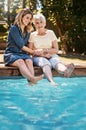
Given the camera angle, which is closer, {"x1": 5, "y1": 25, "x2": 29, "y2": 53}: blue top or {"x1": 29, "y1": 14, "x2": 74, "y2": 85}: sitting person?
{"x1": 29, "y1": 14, "x2": 74, "y2": 85}: sitting person

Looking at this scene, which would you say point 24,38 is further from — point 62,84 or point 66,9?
point 66,9

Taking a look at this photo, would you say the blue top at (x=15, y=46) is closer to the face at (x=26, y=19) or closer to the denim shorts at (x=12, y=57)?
the denim shorts at (x=12, y=57)

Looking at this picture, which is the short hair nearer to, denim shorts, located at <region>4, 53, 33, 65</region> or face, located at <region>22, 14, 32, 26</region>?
face, located at <region>22, 14, 32, 26</region>

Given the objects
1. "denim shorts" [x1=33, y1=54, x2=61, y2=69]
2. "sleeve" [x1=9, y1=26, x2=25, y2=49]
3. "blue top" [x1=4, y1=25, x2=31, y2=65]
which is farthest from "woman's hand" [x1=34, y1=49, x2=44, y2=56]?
"sleeve" [x1=9, y1=26, x2=25, y2=49]

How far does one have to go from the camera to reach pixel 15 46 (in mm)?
6715

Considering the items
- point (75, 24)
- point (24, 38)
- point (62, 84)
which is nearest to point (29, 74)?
point (24, 38)

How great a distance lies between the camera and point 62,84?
25.2 ft

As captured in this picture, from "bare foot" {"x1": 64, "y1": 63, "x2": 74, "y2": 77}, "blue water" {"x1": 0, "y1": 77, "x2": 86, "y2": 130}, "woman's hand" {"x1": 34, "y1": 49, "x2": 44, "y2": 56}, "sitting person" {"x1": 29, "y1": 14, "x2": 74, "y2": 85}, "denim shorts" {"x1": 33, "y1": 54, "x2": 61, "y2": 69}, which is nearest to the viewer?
"blue water" {"x1": 0, "y1": 77, "x2": 86, "y2": 130}

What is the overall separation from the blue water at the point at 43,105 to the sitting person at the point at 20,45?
645 millimetres

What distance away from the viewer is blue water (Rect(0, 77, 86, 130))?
5.02m

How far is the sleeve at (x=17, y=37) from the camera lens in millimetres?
6602

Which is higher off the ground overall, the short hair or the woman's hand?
the short hair

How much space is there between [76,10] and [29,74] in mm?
14257

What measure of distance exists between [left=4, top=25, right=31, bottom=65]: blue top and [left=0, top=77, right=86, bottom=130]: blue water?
0.61m
